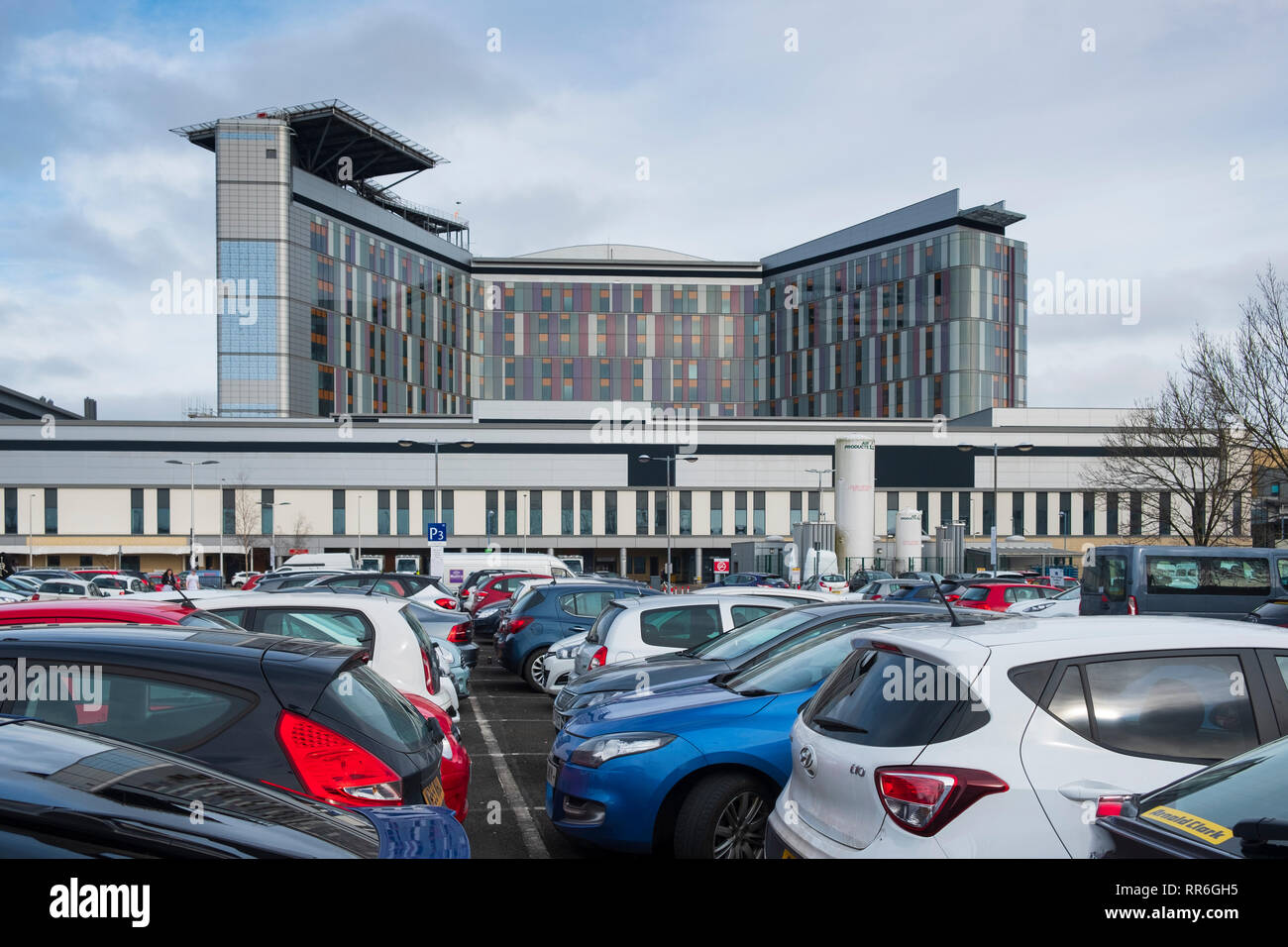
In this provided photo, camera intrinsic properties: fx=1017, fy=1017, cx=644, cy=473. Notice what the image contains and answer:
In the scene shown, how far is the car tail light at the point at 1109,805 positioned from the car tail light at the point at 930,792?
0.34m

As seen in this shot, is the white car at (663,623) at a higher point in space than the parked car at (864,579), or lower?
higher

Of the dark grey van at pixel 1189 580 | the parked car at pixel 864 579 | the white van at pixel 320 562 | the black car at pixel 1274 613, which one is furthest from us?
the parked car at pixel 864 579

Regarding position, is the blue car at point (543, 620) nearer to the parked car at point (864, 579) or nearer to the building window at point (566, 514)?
the parked car at point (864, 579)

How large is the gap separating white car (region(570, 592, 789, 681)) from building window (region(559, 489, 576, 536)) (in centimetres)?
5643

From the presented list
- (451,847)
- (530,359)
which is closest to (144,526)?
(530,359)

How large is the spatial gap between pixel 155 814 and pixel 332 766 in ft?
6.05

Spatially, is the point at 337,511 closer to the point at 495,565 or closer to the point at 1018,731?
the point at 495,565

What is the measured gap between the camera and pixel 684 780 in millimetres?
5836

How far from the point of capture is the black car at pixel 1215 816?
9.30ft

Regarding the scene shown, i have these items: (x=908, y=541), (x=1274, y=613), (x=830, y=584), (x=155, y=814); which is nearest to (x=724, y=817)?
(x=155, y=814)

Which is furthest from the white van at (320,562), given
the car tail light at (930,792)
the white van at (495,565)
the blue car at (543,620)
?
the car tail light at (930,792)

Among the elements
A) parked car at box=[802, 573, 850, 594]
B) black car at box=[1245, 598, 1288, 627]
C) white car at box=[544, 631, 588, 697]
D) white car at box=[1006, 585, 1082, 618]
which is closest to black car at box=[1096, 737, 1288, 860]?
white car at box=[544, 631, 588, 697]

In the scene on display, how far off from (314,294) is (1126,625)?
274 feet
